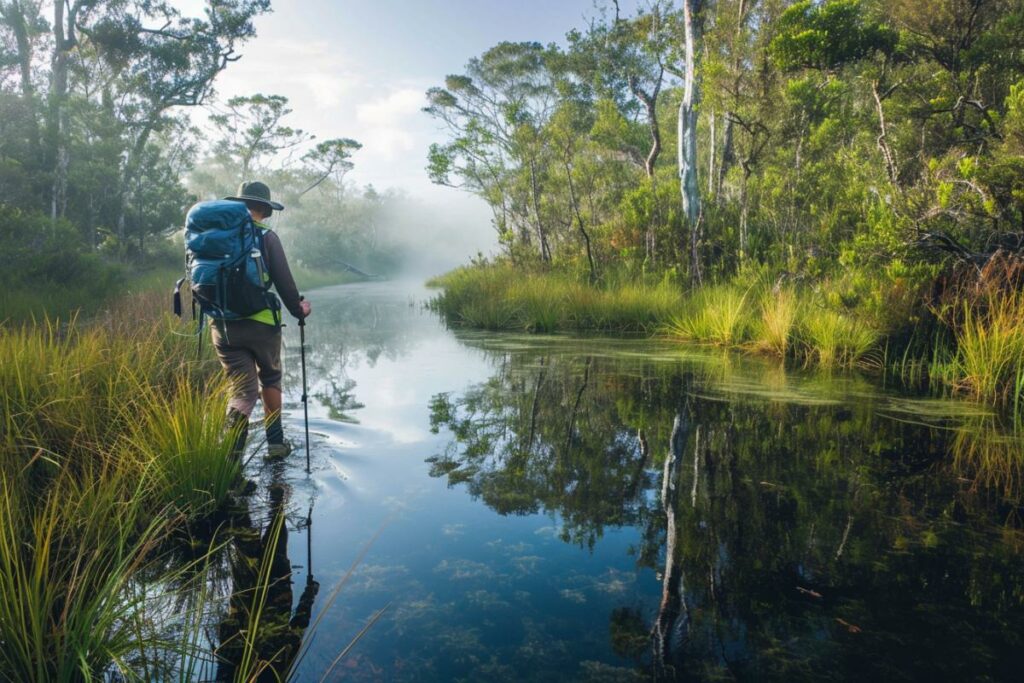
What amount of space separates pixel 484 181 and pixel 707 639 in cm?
2297

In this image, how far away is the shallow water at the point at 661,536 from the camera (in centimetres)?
217

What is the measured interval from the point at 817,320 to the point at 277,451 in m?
6.64

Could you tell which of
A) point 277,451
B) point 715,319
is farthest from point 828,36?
point 277,451

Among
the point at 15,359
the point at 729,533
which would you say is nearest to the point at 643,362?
the point at 729,533

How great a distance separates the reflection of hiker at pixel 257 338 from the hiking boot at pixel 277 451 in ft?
0.07

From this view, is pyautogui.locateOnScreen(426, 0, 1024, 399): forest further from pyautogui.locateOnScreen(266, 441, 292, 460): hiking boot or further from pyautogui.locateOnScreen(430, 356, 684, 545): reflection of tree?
pyautogui.locateOnScreen(266, 441, 292, 460): hiking boot

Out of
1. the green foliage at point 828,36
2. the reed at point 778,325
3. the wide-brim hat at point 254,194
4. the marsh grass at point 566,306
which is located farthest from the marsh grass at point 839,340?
the wide-brim hat at point 254,194

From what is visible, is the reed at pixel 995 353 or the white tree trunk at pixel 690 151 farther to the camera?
the white tree trunk at pixel 690 151

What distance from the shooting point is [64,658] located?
63.7 inches

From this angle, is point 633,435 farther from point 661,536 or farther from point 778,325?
point 778,325

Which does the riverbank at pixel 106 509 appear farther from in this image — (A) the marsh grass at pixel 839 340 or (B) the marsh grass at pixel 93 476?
(A) the marsh grass at pixel 839 340

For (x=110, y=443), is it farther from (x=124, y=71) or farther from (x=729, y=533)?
(x=124, y=71)

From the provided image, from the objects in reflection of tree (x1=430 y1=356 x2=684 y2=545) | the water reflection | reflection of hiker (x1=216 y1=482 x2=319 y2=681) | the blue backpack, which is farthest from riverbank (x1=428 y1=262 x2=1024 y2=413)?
the blue backpack

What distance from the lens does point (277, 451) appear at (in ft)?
14.6
